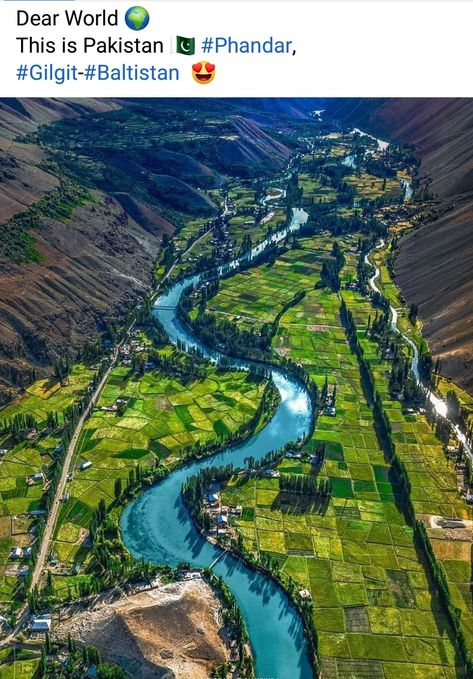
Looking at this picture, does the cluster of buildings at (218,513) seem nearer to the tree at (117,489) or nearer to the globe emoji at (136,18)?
the tree at (117,489)

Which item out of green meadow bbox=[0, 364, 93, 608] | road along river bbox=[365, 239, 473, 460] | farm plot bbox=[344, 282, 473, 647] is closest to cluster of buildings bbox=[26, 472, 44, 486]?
green meadow bbox=[0, 364, 93, 608]

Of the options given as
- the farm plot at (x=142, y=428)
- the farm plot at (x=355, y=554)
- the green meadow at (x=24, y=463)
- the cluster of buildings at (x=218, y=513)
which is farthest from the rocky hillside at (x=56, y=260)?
the farm plot at (x=355, y=554)

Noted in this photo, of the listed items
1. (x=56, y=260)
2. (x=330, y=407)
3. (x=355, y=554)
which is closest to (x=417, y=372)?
(x=330, y=407)

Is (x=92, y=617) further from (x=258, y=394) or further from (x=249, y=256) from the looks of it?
(x=249, y=256)

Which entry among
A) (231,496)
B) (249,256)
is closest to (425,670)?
(231,496)

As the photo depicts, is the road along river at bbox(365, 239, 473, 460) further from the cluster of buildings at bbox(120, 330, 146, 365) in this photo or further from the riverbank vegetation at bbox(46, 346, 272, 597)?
the cluster of buildings at bbox(120, 330, 146, 365)

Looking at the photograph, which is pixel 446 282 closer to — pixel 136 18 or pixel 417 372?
Answer: pixel 417 372
